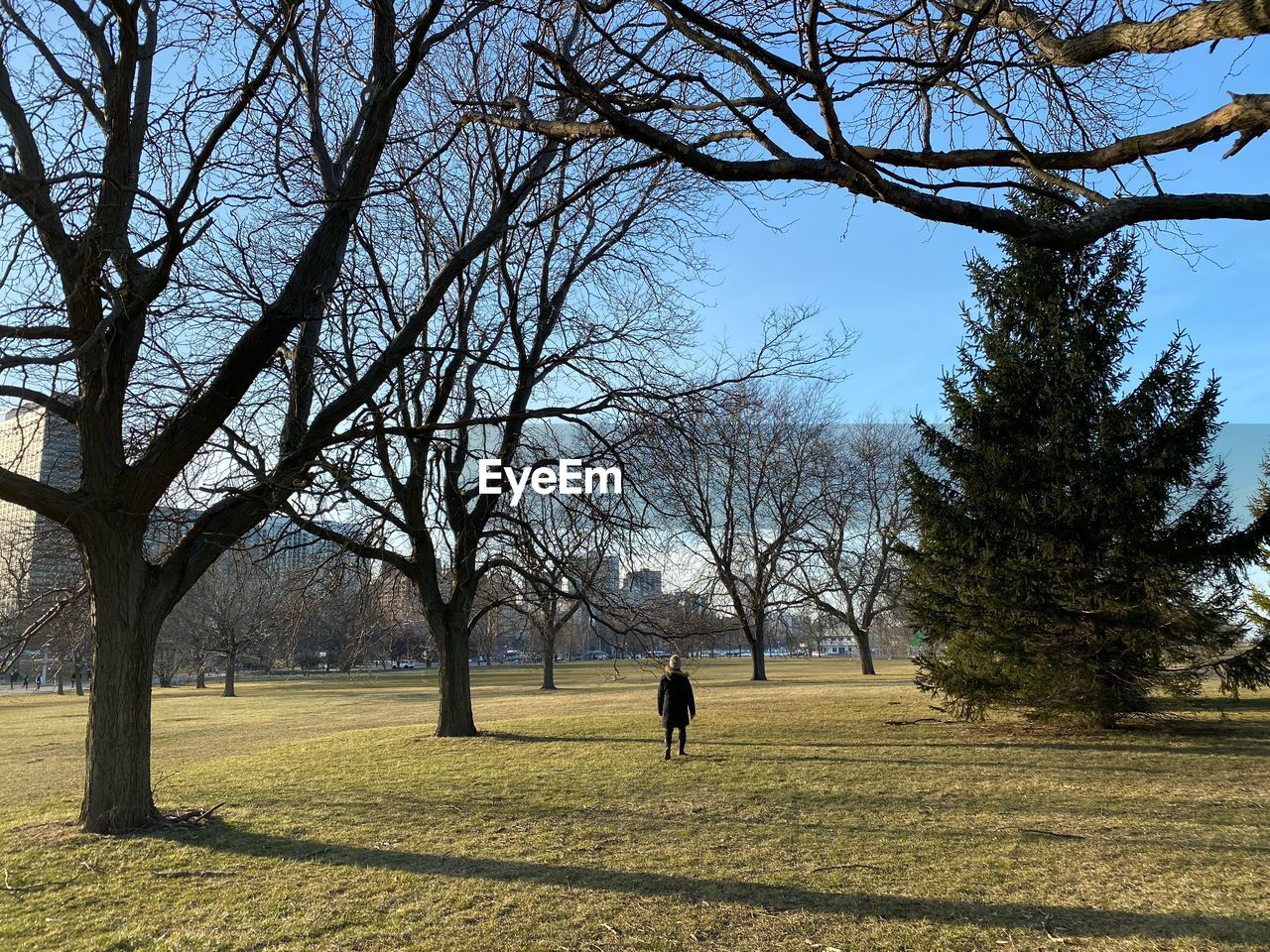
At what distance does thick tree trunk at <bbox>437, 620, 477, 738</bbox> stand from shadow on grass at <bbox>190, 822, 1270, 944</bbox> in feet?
28.0

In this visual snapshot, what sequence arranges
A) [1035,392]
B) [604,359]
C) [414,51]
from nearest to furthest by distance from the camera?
[414,51] → [604,359] → [1035,392]

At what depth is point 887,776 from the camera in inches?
401

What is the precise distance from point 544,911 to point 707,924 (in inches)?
44.7

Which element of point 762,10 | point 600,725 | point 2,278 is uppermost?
point 762,10

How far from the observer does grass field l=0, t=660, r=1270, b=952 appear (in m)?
5.03

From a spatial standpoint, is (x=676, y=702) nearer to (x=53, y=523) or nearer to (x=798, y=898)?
(x=798, y=898)

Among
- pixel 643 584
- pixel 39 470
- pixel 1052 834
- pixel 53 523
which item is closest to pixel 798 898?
pixel 1052 834

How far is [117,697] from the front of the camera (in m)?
7.73

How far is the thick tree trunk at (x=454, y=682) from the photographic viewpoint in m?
15.8

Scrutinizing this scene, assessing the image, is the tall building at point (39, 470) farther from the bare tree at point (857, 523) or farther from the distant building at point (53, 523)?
the bare tree at point (857, 523)

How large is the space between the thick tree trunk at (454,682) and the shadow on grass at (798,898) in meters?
8.53

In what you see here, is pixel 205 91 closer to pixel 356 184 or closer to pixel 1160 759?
pixel 356 184

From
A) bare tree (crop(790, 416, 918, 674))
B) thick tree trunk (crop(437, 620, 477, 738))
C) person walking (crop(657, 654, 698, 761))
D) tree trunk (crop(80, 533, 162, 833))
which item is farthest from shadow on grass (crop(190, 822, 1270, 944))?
bare tree (crop(790, 416, 918, 674))

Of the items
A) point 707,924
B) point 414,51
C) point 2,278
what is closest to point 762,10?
point 414,51
